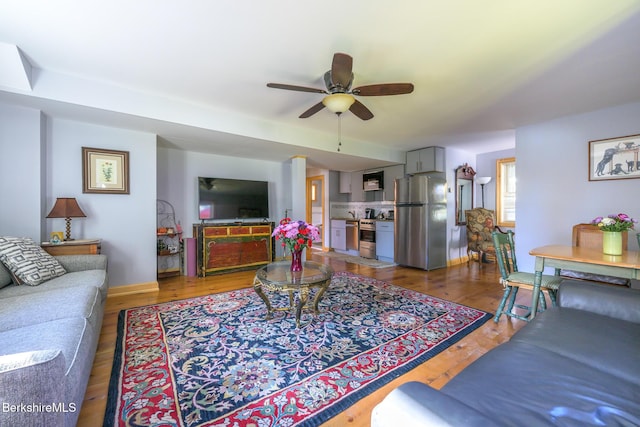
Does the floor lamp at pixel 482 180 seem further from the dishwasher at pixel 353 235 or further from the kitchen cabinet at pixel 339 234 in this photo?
the kitchen cabinet at pixel 339 234

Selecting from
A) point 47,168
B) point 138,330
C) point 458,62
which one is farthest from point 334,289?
point 47,168

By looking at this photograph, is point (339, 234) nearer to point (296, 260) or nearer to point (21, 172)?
point (296, 260)

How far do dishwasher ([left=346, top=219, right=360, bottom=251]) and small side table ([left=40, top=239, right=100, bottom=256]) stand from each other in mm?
4662

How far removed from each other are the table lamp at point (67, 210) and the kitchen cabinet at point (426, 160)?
17.0ft

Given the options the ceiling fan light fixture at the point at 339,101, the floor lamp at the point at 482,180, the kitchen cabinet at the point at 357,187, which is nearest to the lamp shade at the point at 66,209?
the ceiling fan light fixture at the point at 339,101

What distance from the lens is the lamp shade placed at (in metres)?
2.79

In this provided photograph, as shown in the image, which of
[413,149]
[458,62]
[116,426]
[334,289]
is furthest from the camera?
[413,149]

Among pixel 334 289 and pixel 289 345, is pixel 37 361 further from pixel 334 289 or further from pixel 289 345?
pixel 334 289

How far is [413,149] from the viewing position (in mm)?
5270

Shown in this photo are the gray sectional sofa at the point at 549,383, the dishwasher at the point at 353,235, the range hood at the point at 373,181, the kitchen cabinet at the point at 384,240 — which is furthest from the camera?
the dishwasher at the point at 353,235

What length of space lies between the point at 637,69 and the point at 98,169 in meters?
5.52

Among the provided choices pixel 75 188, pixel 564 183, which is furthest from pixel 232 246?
pixel 564 183

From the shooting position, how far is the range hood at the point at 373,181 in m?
5.91

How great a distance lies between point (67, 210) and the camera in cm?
284
